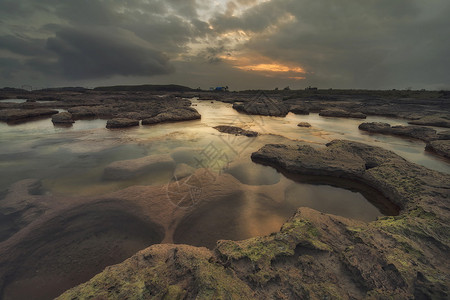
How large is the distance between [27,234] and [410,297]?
5966mm

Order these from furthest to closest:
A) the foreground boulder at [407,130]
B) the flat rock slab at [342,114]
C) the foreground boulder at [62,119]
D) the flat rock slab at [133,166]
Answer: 1. the flat rock slab at [342,114]
2. the foreground boulder at [62,119]
3. the foreground boulder at [407,130]
4. the flat rock slab at [133,166]

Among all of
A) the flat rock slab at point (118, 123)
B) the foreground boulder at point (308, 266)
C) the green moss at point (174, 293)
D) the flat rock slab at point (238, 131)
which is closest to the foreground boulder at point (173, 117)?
the flat rock slab at point (118, 123)

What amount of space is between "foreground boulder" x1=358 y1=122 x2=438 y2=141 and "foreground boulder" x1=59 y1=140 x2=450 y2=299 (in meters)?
11.9

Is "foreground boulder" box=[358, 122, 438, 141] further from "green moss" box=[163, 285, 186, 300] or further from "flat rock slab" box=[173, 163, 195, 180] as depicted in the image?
"green moss" box=[163, 285, 186, 300]

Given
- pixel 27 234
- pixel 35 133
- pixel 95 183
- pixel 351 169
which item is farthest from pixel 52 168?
pixel 351 169

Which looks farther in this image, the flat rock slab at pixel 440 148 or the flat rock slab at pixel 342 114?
the flat rock slab at pixel 342 114

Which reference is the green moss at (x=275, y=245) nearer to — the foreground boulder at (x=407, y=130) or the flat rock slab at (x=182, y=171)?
the flat rock slab at (x=182, y=171)

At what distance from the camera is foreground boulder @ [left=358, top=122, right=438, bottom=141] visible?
11780mm

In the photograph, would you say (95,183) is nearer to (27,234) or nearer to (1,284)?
(27,234)

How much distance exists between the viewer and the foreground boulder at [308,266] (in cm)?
208

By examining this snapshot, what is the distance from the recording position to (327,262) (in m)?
2.52

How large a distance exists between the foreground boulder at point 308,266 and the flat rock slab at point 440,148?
7.73 meters

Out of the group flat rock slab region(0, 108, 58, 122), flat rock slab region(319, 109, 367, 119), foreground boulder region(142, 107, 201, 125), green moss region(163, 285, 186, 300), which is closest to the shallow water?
green moss region(163, 285, 186, 300)

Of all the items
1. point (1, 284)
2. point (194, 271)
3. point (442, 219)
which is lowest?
point (1, 284)
